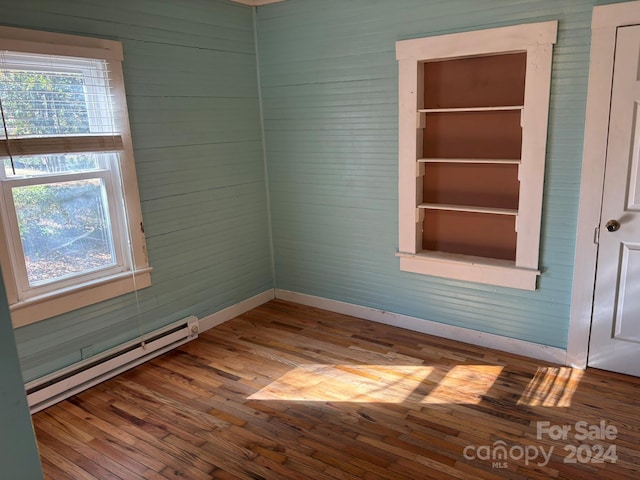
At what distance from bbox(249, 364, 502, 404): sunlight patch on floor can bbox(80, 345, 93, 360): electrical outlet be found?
113cm

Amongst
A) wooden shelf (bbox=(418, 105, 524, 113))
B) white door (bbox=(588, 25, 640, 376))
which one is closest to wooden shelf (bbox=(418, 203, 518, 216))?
white door (bbox=(588, 25, 640, 376))

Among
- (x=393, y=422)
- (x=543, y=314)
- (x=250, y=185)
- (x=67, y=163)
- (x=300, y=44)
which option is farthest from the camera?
(x=250, y=185)

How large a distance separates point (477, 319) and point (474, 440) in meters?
1.19

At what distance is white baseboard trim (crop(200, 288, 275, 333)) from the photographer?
3978 mm

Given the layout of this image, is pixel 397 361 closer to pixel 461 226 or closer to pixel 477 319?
pixel 477 319

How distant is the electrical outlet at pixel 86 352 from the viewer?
123 inches

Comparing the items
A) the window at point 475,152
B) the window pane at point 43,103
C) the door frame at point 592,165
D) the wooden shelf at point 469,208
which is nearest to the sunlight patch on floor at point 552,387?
the door frame at point 592,165

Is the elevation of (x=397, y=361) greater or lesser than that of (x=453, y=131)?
lesser

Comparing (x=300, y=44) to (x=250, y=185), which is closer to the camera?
(x=300, y=44)

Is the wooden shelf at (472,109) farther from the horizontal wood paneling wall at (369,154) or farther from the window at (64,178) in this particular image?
the window at (64,178)

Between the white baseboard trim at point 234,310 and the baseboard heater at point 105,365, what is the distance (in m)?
0.17

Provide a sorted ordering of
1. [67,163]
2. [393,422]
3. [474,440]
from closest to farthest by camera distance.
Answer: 1. [474,440]
2. [393,422]
3. [67,163]

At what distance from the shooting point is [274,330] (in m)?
3.93

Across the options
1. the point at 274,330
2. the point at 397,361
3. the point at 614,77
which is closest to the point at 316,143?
the point at 274,330
